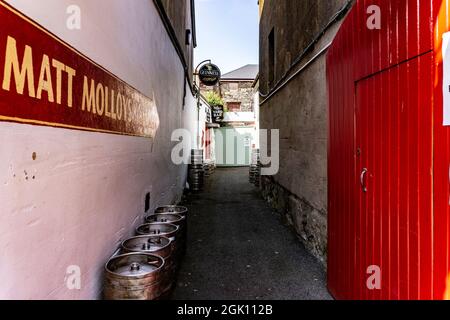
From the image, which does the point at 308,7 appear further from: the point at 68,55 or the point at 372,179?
the point at 68,55

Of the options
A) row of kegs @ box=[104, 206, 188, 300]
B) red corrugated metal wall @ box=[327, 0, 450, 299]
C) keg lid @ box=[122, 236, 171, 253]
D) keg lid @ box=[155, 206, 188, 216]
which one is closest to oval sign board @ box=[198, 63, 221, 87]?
keg lid @ box=[155, 206, 188, 216]

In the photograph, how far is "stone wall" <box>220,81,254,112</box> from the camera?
2722 centimetres

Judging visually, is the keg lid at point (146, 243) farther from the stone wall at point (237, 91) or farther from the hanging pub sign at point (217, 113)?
the stone wall at point (237, 91)

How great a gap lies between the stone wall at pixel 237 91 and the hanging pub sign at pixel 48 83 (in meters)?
24.7

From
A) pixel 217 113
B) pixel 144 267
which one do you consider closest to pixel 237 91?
pixel 217 113

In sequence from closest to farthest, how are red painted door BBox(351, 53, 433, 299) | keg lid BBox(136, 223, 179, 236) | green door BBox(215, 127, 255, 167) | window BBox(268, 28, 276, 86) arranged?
1. red painted door BBox(351, 53, 433, 299)
2. keg lid BBox(136, 223, 179, 236)
3. window BBox(268, 28, 276, 86)
4. green door BBox(215, 127, 255, 167)

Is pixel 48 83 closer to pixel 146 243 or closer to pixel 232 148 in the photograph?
pixel 146 243

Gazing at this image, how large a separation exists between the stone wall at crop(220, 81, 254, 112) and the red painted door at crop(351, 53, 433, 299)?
2490cm

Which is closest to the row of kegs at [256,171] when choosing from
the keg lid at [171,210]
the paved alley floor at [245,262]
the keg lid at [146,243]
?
the paved alley floor at [245,262]

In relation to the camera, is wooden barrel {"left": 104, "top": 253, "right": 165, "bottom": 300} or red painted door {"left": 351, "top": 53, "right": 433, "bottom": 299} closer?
red painted door {"left": 351, "top": 53, "right": 433, "bottom": 299}

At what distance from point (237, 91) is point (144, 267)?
25.7 meters

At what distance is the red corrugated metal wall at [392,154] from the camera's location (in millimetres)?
1753

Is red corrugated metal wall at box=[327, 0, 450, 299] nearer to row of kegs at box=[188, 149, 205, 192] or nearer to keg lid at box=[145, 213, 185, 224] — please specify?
keg lid at box=[145, 213, 185, 224]

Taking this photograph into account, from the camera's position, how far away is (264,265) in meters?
4.23
